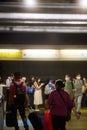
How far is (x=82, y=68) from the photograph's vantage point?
64.3ft

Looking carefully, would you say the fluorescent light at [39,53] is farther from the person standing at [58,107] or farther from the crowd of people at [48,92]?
the person standing at [58,107]

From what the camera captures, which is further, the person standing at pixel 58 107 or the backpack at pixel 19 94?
the backpack at pixel 19 94

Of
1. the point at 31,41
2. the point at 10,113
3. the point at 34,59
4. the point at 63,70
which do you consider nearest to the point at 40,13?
the point at 31,41

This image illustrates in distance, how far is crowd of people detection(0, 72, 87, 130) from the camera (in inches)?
311

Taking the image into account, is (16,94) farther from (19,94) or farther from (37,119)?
(37,119)

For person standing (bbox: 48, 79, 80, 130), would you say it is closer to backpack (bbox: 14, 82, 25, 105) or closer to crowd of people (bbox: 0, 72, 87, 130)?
crowd of people (bbox: 0, 72, 87, 130)

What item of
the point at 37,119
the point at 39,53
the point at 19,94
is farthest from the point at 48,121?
the point at 39,53

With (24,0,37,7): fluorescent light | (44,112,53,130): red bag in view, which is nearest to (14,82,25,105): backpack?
(44,112,53,130): red bag

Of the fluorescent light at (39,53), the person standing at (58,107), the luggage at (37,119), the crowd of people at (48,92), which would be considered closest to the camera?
the person standing at (58,107)

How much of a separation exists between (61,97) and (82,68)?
468 inches

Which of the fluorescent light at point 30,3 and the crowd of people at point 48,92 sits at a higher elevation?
the fluorescent light at point 30,3

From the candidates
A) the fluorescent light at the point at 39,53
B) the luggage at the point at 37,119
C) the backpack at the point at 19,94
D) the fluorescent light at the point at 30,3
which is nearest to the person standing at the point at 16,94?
the backpack at the point at 19,94

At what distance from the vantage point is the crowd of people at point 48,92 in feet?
25.9

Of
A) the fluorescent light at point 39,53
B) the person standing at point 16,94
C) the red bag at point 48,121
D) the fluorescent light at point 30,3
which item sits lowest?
the red bag at point 48,121
